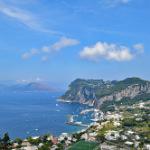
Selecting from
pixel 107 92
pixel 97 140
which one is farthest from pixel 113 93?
pixel 97 140

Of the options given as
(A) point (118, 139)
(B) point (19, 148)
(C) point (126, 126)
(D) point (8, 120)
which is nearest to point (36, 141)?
(B) point (19, 148)

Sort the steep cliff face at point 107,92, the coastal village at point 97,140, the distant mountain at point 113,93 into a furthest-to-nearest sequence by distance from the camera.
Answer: the steep cliff face at point 107,92, the distant mountain at point 113,93, the coastal village at point 97,140

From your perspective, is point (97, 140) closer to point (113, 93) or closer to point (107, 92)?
point (113, 93)

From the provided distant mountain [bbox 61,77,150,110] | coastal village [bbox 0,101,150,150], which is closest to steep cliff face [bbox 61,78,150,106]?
distant mountain [bbox 61,77,150,110]

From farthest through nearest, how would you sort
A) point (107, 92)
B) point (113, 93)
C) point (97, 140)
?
point (107, 92) → point (113, 93) → point (97, 140)

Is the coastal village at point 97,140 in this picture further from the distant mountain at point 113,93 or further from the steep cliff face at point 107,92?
the steep cliff face at point 107,92

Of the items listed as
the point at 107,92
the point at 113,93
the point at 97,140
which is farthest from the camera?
the point at 107,92

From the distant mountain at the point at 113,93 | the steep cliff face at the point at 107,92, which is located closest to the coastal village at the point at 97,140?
the distant mountain at the point at 113,93

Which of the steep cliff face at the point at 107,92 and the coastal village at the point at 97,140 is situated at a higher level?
the steep cliff face at the point at 107,92
